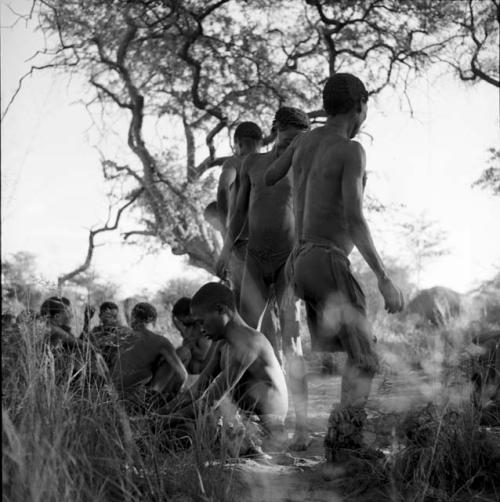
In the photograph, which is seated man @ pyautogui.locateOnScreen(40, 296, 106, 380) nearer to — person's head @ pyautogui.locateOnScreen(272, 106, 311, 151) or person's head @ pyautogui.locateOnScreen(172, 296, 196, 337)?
person's head @ pyautogui.locateOnScreen(172, 296, 196, 337)

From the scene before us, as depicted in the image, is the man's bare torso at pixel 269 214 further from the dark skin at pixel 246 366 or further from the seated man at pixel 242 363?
the dark skin at pixel 246 366

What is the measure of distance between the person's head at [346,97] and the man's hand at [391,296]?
0.91m

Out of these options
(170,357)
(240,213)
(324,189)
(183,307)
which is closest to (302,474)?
(324,189)

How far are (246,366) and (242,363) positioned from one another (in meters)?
0.03

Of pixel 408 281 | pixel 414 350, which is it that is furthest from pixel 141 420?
pixel 408 281

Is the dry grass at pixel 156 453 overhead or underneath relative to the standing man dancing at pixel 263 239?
underneath

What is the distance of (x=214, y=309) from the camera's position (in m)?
4.30

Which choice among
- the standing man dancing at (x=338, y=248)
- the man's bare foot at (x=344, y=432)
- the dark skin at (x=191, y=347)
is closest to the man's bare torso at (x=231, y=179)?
the dark skin at (x=191, y=347)

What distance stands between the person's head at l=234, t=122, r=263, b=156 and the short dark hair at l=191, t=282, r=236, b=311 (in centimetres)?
179

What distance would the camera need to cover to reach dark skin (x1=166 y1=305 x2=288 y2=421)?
13.4 ft

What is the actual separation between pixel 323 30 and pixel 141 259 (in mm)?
5815

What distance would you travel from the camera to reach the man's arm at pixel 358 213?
3635 millimetres

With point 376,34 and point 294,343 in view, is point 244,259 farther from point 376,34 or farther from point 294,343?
point 376,34

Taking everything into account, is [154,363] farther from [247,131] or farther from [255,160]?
[247,131]
